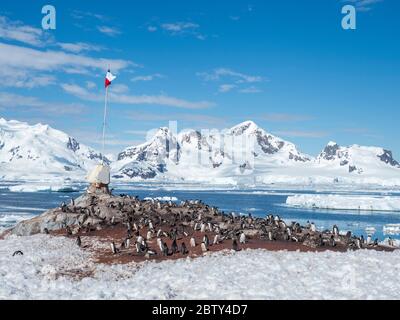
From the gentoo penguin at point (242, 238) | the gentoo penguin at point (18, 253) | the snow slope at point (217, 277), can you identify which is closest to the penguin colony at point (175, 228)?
the gentoo penguin at point (242, 238)

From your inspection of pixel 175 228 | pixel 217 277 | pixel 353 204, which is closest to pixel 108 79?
pixel 175 228

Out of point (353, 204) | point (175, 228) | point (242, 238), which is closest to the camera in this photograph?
point (242, 238)

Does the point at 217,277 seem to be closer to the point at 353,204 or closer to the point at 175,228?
the point at 175,228

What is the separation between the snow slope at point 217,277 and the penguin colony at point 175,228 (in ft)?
10.1

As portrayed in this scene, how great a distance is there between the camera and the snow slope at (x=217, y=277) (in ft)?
50.6

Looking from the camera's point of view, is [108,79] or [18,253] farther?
[108,79]

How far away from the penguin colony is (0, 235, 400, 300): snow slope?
3.09 metres

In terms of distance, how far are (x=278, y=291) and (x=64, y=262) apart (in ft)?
37.1

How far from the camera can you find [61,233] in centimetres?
3303

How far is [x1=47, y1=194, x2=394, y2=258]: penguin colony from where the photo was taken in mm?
26594

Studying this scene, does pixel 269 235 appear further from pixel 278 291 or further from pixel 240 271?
pixel 278 291

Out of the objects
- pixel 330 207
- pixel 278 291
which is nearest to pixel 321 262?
pixel 278 291

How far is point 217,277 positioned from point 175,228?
13502 millimetres

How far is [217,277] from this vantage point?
17328mm
